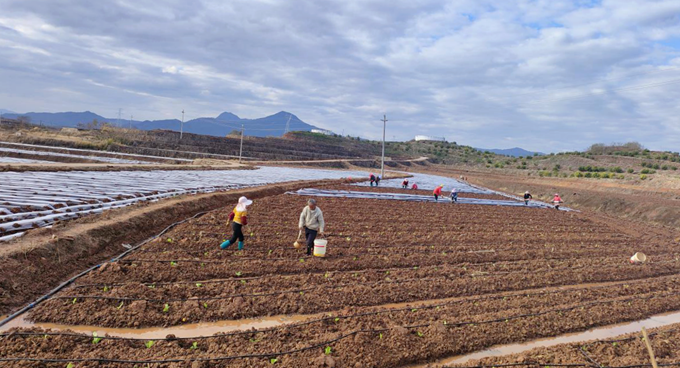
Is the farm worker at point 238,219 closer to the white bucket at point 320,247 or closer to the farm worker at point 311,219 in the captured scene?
the farm worker at point 311,219

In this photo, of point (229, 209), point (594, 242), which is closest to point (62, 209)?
point (229, 209)

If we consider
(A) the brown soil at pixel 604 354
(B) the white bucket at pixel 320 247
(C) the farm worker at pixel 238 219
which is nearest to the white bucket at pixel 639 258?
(A) the brown soil at pixel 604 354

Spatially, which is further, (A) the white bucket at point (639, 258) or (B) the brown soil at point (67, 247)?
(A) the white bucket at point (639, 258)

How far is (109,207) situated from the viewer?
46.2 ft

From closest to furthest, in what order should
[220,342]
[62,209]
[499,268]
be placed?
[220,342], [499,268], [62,209]

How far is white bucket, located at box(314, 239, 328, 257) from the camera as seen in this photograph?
1023 cm

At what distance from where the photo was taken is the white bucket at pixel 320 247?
10227 mm

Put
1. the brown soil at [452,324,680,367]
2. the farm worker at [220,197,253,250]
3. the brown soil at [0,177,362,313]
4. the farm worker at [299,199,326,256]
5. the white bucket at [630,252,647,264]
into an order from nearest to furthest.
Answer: the brown soil at [452,324,680,367], the brown soil at [0,177,362,313], the farm worker at [220,197,253,250], the farm worker at [299,199,326,256], the white bucket at [630,252,647,264]

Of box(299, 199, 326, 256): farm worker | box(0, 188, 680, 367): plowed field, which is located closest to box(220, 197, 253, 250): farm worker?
box(0, 188, 680, 367): plowed field

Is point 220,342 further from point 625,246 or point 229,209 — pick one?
point 625,246

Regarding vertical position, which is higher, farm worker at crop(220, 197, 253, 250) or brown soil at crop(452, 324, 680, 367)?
farm worker at crop(220, 197, 253, 250)

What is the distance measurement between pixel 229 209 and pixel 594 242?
45.7 ft

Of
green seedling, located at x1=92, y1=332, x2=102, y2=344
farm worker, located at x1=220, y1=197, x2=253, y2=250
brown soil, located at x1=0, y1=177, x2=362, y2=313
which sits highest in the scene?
farm worker, located at x1=220, y1=197, x2=253, y2=250

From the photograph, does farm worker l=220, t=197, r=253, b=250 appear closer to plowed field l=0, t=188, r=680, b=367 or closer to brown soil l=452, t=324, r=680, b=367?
plowed field l=0, t=188, r=680, b=367
